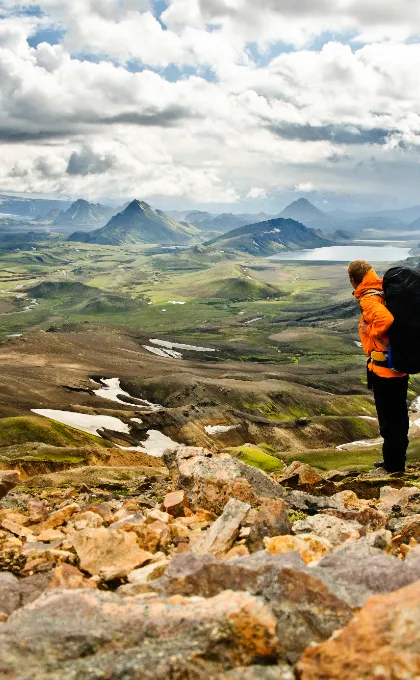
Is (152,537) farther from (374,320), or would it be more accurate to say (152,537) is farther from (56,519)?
(374,320)

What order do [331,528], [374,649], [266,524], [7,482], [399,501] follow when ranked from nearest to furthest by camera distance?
[374,649] → [266,524] → [331,528] → [399,501] → [7,482]

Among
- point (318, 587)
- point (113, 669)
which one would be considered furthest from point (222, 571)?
point (113, 669)

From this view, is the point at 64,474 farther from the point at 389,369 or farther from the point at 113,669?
the point at 113,669

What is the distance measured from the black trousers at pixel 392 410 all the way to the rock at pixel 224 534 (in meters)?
8.33

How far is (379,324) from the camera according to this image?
16.8 metres

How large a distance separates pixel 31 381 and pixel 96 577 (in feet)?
425

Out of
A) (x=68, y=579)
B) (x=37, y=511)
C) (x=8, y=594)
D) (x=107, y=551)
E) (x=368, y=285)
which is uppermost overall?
(x=368, y=285)

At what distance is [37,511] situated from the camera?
58.2 ft

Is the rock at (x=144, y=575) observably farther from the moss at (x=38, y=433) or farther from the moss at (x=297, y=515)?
the moss at (x=38, y=433)

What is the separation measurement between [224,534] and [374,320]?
8740 millimetres

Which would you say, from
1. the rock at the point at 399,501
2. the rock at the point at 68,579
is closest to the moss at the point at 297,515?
the rock at the point at 399,501

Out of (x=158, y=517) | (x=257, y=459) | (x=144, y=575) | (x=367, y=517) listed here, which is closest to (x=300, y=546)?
(x=144, y=575)

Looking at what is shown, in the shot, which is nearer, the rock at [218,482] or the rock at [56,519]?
the rock at [56,519]

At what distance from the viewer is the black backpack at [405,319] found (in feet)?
53.7
